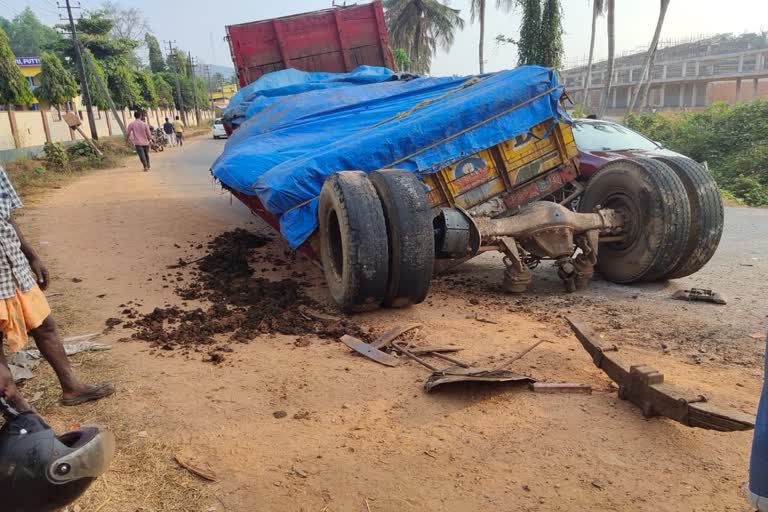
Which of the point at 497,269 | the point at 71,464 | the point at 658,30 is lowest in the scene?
the point at 497,269

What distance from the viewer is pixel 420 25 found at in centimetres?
3678

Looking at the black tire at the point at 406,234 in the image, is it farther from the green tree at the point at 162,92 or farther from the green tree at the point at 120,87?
the green tree at the point at 162,92

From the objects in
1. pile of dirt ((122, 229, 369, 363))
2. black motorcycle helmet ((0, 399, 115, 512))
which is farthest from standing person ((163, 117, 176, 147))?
black motorcycle helmet ((0, 399, 115, 512))

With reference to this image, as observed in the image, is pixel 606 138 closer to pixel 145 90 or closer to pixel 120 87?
pixel 120 87

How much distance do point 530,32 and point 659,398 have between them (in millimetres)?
25609

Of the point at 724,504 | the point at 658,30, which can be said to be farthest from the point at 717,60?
the point at 724,504

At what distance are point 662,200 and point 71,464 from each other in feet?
15.7

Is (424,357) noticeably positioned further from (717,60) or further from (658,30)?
(717,60)

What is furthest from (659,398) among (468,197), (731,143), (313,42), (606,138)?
(731,143)

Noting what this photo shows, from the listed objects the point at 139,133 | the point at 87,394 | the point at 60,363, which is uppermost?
the point at 139,133

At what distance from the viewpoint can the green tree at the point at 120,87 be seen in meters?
35.7

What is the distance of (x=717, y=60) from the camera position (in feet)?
134

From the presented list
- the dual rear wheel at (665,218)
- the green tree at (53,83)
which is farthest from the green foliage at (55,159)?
the dual rear wheel at (665,218)

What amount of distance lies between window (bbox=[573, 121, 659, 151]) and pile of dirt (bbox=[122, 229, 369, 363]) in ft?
17.3
